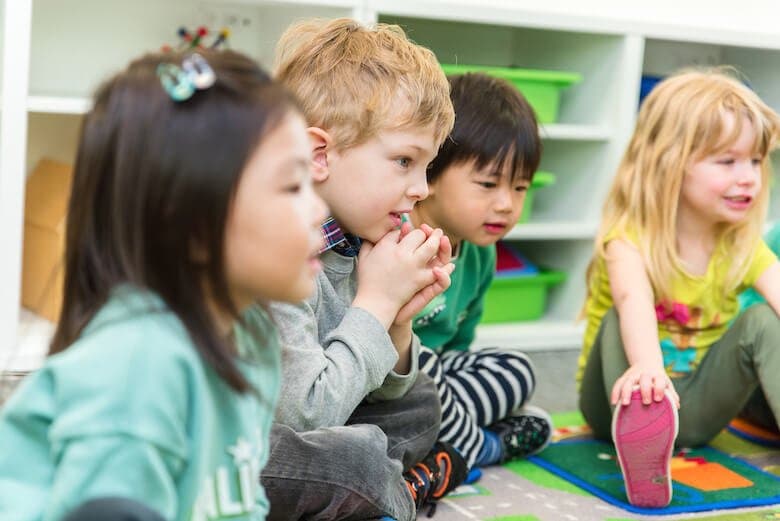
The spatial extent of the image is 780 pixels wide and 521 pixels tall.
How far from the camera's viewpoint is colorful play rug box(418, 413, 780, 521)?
Result: 4.08 ft

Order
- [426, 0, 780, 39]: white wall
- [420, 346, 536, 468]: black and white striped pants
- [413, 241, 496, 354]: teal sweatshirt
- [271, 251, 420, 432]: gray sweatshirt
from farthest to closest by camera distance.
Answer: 1. [426, 0, 780, 39]: white wall
2. [413, 241, 496, 354]: teal sweatshirt
3. [420, 346, 536, 468]: black and white striped pants
4. [271, 251, 420, 432]: gray sweatshirt

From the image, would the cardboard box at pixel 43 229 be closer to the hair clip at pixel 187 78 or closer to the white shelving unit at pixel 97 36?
the white shelving unit at pixel 97 36

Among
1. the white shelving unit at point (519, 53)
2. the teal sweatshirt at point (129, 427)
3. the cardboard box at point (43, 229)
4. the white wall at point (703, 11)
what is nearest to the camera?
the teal sweatshirt at point (129, 427)

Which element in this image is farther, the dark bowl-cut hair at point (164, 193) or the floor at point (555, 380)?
the floor at point (555, 380)

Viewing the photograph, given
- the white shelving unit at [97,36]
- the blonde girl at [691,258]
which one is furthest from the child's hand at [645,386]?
the white shelving unit at [97,36]

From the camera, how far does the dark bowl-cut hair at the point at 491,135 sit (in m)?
1.42

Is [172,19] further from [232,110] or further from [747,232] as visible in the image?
[232,110]

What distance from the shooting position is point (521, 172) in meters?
1.46

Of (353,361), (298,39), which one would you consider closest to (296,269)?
(353,361)

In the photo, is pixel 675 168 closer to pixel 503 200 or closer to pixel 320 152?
pixel 503 200

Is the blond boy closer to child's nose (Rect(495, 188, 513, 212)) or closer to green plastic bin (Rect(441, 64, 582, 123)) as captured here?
child's nose (Rect(495, 188, 513, 212))

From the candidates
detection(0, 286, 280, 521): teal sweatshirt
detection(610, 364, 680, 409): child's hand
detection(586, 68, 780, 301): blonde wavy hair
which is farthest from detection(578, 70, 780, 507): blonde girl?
detection(0, 286, 280, 521): teal sweatshirt

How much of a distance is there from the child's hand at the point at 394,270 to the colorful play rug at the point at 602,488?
0.30 meters

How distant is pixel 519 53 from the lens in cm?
238
